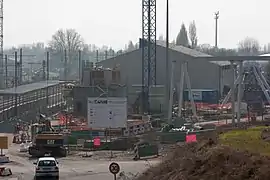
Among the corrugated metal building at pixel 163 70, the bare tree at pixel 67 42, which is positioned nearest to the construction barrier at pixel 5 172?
the corrugated metal building at pixel 163 70

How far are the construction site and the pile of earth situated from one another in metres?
0.02

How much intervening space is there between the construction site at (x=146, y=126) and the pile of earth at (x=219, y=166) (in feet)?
0.06

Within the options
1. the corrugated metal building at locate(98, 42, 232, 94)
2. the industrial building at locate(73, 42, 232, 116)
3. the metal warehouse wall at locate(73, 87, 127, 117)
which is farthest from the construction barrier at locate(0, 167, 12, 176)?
the corrugated metal building at locate(98, 42, 232, 94)

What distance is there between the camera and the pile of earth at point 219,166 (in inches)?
361

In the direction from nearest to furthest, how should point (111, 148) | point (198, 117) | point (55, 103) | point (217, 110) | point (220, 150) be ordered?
point (220, 150)
point (111, 148)
point (198, 117)
point (217, 110)
point (55, 103)

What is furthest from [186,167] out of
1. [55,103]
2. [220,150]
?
[55,103]

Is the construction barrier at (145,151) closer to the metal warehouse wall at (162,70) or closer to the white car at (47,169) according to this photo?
the white car at (47,169)

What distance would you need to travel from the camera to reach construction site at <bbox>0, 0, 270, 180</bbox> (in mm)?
11430

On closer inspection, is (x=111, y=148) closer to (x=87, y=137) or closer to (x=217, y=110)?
(x=87, y=137)

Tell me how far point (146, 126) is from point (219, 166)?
3423cm

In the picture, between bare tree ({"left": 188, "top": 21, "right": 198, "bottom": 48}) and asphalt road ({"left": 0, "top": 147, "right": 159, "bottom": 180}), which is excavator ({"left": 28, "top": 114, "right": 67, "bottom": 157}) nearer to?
asphalt road ({"left": 0, "top": 147, "right": 159, "bottom": 180})

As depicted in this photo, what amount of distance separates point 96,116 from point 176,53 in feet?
112

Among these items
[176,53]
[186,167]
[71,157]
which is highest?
[176,53]

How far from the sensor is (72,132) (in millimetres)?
40656
